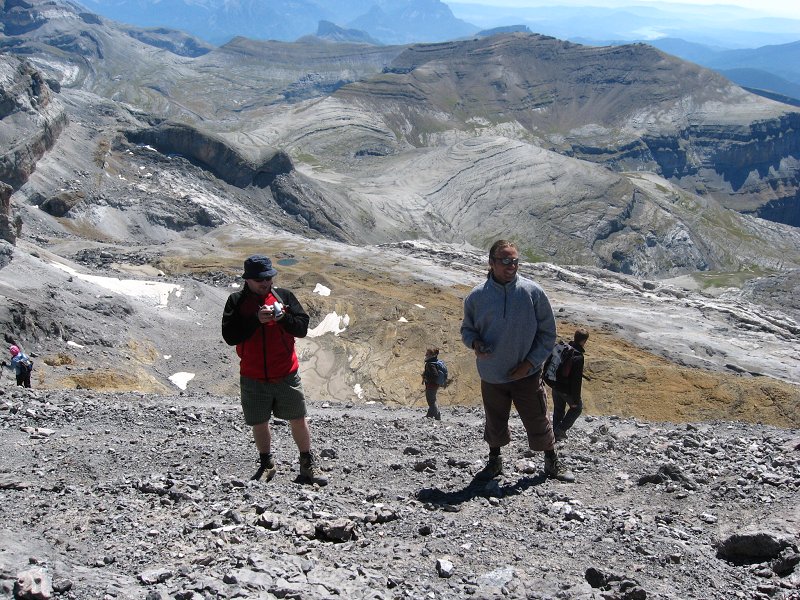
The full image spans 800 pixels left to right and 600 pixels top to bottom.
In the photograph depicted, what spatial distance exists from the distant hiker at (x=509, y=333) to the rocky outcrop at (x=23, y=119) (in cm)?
4459

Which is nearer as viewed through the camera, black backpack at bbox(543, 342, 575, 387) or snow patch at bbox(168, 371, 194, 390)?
black backpack at bbox(543, 342, 575, 387)

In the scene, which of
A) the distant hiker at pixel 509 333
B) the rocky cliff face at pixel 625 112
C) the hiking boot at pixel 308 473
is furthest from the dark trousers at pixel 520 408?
the rocky cliff face at pixel 625 112

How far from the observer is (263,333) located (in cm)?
695

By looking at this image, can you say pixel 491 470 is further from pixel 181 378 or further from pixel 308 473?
pixel 181 378

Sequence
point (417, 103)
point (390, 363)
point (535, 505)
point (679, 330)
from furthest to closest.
→ 1. point (417, 103)
2. point (679, 330)
3. point (390, 363)
4. point (535, 505)

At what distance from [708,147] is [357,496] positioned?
7407 inches

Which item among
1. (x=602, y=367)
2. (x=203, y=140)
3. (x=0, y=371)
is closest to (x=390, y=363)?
(x=602, y=367)

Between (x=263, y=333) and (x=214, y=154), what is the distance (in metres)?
60.8

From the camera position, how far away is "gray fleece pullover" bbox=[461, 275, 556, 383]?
270 inches

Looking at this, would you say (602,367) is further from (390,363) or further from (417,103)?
(417,103)

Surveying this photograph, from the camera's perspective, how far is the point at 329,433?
1088 centimetres

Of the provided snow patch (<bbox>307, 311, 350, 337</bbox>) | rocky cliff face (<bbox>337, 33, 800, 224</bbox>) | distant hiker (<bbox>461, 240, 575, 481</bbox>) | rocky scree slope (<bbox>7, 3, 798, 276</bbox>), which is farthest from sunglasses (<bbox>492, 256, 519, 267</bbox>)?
rocky cliff face (<bbox>337, 33, 800, 224</bbox>)

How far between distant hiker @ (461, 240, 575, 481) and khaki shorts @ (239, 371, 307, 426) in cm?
180

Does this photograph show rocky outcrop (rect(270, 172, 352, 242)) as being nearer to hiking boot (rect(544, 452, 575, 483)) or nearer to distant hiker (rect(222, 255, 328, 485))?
distant hiker (rect(222, 255, 328, 485))
